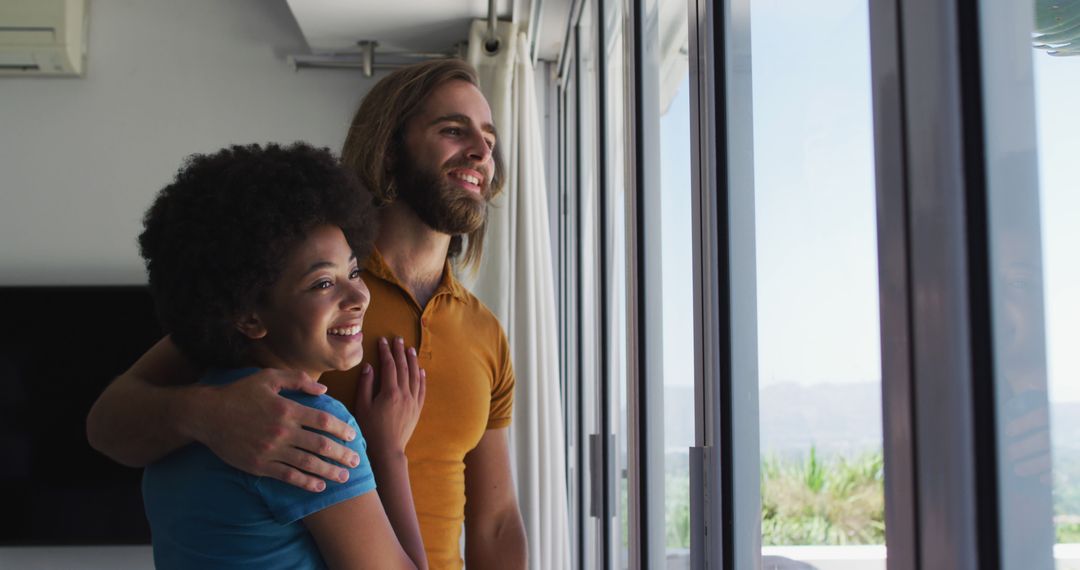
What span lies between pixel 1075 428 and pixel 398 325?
97 centimetres

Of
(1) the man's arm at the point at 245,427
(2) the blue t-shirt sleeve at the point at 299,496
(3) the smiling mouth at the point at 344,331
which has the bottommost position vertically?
(2) the blue t-shirt sleeve at the point at 299,496

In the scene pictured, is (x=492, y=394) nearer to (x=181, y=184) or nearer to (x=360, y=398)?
(x=360, y=398)

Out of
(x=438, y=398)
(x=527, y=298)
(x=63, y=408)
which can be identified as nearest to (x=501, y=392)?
(x=438, y=398)

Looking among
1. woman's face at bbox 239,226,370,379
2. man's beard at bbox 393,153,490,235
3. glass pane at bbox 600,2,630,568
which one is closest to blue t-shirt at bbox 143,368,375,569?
woman's face at bbox 239,226,370,379

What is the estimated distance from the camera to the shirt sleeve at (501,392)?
1.43m

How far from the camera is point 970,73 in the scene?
484 millimetres

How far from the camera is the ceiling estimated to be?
3033 mm

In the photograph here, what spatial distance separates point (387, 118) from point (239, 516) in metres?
0.70

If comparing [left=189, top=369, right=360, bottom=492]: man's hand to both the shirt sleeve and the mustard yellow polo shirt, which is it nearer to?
the mustard yellow polo shirt

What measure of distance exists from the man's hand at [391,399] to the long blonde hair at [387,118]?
0.26 m

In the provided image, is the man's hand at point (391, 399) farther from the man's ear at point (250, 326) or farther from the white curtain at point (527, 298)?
the white curtain at point (527, 298)

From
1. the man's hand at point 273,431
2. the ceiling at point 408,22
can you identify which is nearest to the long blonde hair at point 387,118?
the man's hand at point 273,431

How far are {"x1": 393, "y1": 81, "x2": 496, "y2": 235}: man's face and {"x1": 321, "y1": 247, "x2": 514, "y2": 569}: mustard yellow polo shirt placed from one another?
4.5 inches

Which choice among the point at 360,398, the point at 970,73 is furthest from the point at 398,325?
the point at 970,73
